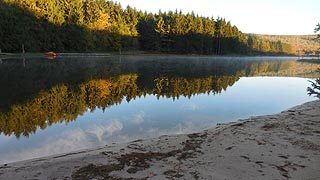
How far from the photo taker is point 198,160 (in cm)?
726

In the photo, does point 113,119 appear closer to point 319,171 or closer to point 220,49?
point 319,171

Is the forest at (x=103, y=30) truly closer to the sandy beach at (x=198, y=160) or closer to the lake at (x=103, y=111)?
the lake at (x=103, y=111)

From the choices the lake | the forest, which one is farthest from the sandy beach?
the forest

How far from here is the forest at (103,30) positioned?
6650 cm

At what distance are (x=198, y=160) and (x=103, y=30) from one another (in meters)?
86.0

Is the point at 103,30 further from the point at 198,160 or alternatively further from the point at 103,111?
the point at 198,160

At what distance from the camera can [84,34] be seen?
3155 inches

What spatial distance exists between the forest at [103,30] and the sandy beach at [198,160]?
194ft

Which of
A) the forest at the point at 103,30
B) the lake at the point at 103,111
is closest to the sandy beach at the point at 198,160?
the lake at the point at 103,111

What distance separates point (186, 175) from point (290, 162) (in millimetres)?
2350

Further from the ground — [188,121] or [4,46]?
[4,46]

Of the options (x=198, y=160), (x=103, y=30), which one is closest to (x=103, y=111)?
(x=198, y=160)

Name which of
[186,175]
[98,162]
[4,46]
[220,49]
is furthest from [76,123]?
[220,49]

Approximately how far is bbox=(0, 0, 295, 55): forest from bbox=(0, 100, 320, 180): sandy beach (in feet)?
194
